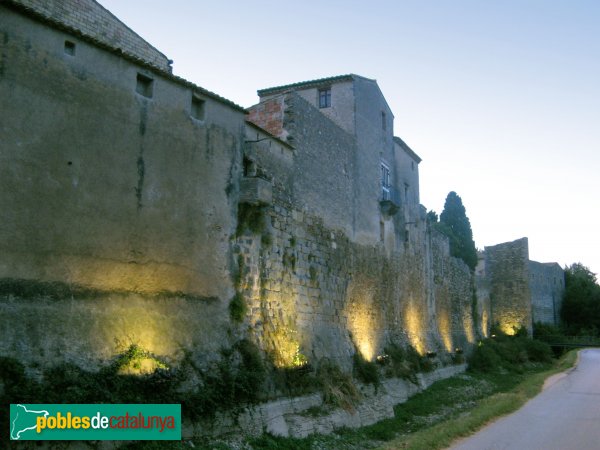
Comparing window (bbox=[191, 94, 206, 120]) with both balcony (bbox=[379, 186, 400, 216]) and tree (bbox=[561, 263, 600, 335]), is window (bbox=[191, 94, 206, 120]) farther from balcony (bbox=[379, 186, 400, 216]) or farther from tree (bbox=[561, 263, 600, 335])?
tree (bbox=[561, 263, 600, 335])

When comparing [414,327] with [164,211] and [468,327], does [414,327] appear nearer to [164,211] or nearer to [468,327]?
[468,327]

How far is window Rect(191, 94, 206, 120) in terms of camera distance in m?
13.2

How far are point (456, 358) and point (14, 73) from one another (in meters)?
27.5

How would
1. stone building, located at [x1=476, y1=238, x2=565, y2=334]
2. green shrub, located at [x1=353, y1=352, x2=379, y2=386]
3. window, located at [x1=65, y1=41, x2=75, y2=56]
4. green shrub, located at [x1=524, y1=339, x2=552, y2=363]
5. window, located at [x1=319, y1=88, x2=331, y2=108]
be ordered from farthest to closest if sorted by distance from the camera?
1. stone building, located at [x1=476, y1=238, x2=565, y2=334]
2. green shrub, located at [x1=524, y1=339, x2=552, y2=363]
3. window, located at [x1=319, y1=88, x2=331, y2=108]
4. green shrub, located at [x1=353, y1=352, x2=379, y2=386]
5. window, located at [x1=65, y1=41, x2=75, y2=56]

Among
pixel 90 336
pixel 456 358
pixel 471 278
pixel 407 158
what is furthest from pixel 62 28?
pixel 471 278

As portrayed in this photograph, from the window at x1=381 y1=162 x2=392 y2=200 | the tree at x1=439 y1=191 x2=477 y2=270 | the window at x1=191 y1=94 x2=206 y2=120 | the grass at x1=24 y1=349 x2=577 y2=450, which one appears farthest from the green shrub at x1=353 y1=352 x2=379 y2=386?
the tree at x1=439 y1=191 x2=477 y2=270

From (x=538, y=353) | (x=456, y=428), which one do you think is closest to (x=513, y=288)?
(x=538, y=353)

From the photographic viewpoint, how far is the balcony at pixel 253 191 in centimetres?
1389

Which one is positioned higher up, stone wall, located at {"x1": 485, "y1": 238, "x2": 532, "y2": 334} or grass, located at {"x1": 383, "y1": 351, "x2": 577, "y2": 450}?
stone wall, located at {"x1": 485, "y1": 238, "x2": 532, "y2": 334}

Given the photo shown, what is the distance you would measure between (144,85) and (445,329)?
24457 millimetres

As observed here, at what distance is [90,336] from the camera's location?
999cm

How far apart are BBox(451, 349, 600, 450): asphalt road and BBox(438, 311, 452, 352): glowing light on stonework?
8844 mm

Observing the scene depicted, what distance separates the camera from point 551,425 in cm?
1416

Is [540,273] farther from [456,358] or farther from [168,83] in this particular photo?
[168,83]
